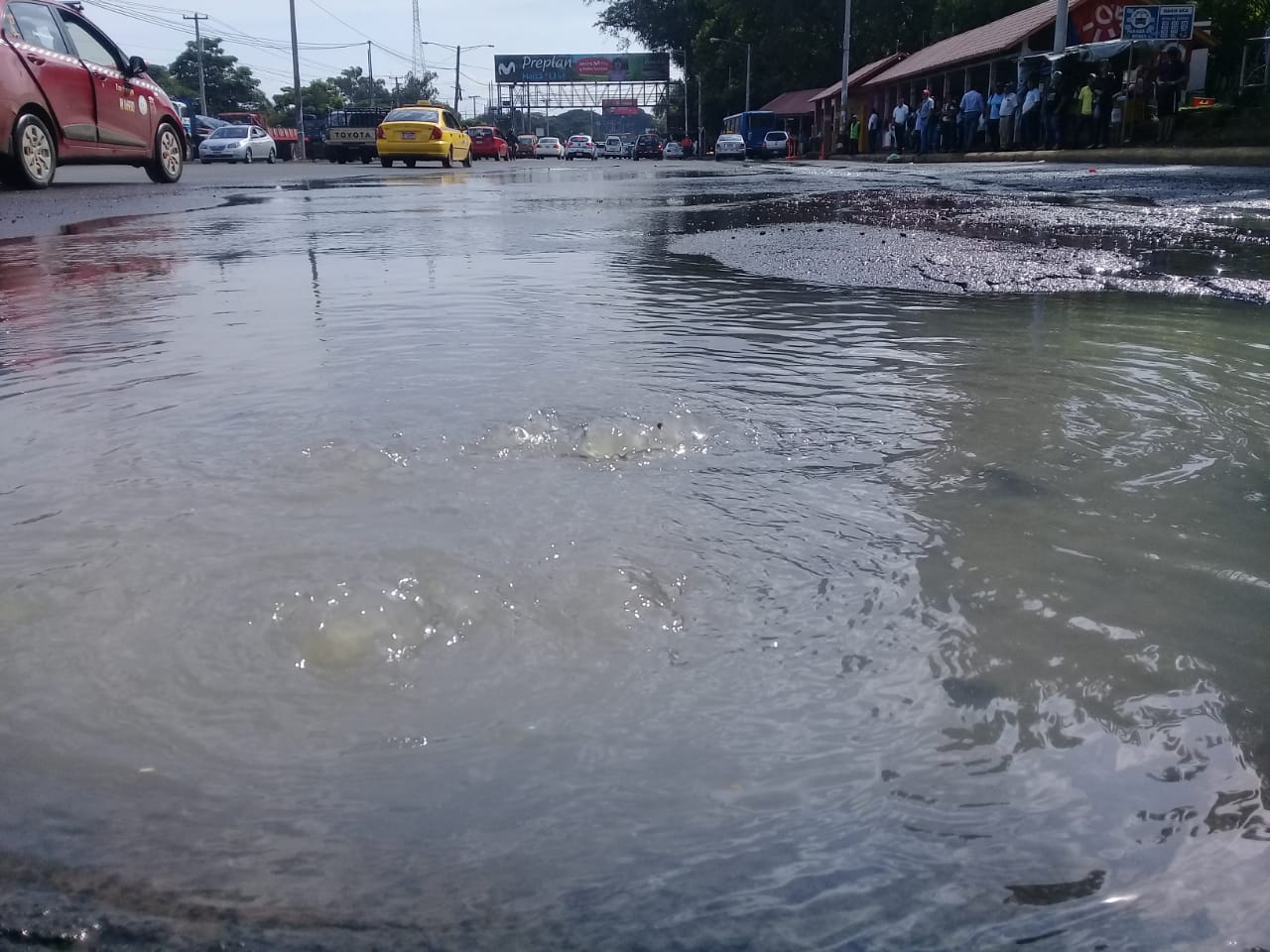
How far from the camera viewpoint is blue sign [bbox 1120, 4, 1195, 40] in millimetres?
20906

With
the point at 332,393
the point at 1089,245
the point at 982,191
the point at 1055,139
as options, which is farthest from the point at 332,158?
the point at 332,393

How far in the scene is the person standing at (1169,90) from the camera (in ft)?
64.6

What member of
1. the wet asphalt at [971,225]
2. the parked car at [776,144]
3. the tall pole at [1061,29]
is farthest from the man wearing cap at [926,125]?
the parked car at [776,144]

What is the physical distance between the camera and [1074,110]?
2209cm

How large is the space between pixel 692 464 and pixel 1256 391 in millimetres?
1681

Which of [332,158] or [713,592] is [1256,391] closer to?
[713,592]

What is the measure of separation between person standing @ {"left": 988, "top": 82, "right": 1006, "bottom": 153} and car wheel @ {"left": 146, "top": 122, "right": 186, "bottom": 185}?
17.3 m

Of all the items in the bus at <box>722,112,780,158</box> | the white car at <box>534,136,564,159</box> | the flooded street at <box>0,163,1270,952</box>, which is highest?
the bus at <box>722,112,780,158</box>

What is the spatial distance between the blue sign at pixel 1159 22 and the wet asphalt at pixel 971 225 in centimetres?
942

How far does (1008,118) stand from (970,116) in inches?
37.3

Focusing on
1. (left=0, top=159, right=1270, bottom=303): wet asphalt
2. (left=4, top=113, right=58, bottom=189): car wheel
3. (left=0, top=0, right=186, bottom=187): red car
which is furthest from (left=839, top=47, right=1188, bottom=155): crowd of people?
(left=4, top=113, right=58, bottom=189): car wheel

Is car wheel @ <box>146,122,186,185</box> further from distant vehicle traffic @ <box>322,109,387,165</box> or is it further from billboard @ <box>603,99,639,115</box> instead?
billboard @ <box>603,99,639,115</box>

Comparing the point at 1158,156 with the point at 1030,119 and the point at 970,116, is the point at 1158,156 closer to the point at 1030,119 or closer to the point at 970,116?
the point at 1030,119

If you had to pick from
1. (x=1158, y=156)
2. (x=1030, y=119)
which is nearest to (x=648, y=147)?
(x=1030, y=119)
